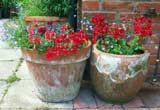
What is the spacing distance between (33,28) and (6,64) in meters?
1.13

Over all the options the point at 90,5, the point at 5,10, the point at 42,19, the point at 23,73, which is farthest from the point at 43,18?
the point at 5,10

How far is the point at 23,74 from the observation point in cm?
359

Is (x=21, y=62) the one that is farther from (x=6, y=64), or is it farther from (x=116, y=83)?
(x=116, y=83)

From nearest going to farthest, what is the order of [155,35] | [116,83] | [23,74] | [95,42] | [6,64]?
1. [116,83]
2. [95,42]
3. [155,35]
4. [23,74]
5. [6,64]

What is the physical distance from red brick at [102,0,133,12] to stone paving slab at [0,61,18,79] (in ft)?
4.19

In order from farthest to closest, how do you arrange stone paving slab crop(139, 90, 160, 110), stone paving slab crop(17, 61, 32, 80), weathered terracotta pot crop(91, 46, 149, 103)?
1. stone paving slab crop(17, 61, 32, 80)
2. stone paving slab crop(139, 90, 160, 110)
3. weathered terracotta pot crop(91, 46, 149, 103)

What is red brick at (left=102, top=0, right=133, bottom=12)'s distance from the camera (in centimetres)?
302

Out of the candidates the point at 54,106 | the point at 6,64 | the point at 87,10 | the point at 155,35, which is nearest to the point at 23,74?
the point at 6,64

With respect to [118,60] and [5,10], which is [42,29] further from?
[5,10]

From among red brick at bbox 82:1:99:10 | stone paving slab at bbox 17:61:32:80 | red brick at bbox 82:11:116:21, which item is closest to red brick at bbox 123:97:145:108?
red brick at bbox 82:11:116:21

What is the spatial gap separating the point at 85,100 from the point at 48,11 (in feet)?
4.39

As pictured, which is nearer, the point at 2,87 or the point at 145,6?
the point at 145,6

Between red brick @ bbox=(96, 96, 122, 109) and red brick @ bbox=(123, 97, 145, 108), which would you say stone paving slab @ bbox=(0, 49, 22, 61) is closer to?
red brick @ bbox=(96, 96, 122, 109)

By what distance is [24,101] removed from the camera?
2979 millimetres
